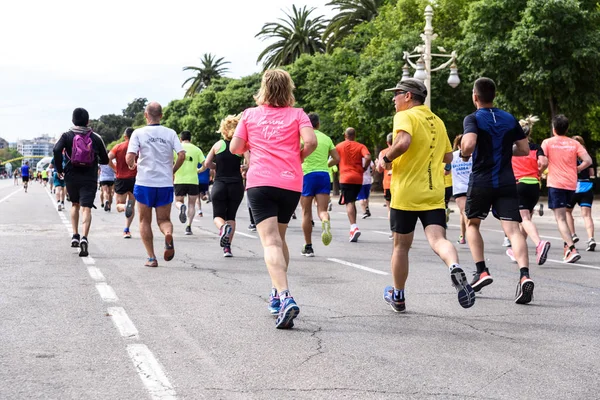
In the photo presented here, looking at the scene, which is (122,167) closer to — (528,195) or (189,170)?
(189,170)

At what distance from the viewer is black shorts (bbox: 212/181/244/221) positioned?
11.1 metres

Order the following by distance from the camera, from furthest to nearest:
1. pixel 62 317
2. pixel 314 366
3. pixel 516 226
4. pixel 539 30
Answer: pixel 539 30
pixel 516 226
pixel 62 317
pixel 314 366

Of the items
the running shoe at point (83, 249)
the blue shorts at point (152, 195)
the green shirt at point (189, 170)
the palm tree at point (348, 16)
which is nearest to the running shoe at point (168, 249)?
the blue shorts at point (152, 195)

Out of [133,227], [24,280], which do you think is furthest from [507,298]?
[133,227]

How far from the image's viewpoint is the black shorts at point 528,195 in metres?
10.3

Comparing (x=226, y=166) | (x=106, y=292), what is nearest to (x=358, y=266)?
(x=226, y=166)

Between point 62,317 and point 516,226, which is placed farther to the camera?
point 516,226

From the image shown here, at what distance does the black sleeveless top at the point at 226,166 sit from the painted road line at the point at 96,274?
2301mm

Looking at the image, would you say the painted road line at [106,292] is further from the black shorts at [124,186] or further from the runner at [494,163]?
the black shorts at [124,186]

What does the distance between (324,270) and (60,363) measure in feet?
16.8

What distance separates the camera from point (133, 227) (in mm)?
16812

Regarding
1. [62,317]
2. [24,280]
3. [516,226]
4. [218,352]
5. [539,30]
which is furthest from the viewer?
[539,30]

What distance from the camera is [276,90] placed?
20.5ft

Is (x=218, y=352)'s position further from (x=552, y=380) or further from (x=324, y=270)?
(x=324, y=270)
